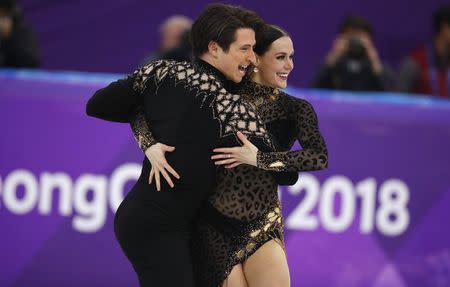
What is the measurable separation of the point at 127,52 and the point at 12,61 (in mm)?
2262

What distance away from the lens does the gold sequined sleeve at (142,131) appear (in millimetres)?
3838

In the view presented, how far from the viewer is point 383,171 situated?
21.1 ft

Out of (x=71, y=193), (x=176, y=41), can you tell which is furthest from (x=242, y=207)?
(x=176, y=41)

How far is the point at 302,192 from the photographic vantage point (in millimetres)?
6312

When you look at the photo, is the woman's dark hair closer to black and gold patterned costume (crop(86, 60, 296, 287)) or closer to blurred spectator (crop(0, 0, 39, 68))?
black and gold patterned costume (crop(86, 60, 296, 287))

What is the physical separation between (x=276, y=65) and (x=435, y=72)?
403 centimetres

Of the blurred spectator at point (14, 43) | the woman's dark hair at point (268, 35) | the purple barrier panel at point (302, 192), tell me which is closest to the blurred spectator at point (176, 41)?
the blurred spectator at point (14, 43)

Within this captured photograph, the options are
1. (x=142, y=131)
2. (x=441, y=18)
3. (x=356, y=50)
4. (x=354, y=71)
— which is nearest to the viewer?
(x=142, y=131)

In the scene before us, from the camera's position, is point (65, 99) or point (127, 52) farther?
point (127, 52)

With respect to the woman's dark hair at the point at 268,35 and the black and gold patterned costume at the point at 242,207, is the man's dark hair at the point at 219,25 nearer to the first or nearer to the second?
the woman's dark hair at the point at 268,35

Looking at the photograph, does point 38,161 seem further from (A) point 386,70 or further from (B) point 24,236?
A: (A) point 386,70

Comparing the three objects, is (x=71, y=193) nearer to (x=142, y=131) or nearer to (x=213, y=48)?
(x=142, y=131)

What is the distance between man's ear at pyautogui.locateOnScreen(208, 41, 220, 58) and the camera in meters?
3.79

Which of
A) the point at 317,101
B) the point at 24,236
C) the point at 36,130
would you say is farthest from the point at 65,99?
the point at 317,101
